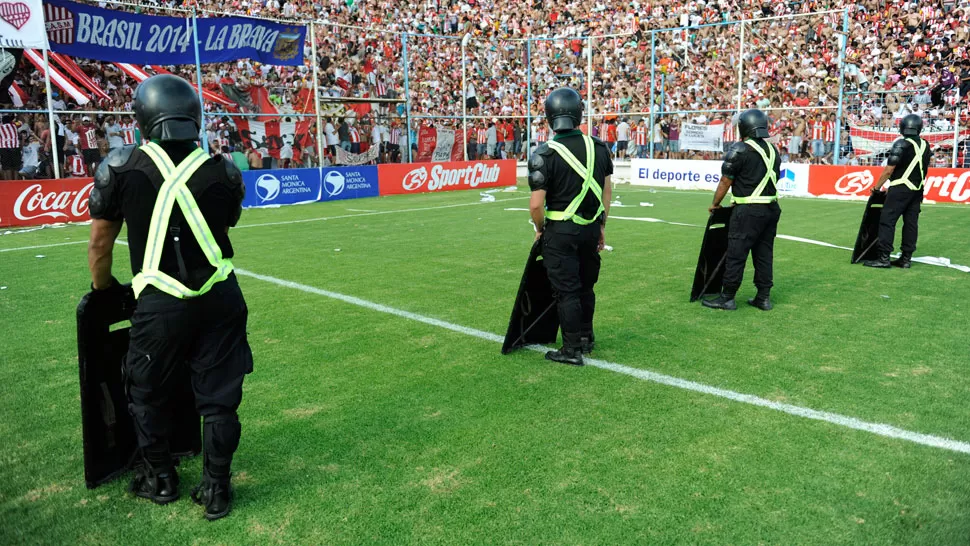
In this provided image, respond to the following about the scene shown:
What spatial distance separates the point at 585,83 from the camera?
2916cm

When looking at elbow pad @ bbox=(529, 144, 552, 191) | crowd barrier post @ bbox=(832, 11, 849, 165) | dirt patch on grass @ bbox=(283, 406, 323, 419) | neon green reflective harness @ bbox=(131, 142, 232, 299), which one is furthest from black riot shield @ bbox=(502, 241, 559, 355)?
crowd barrier post @ bbox=(832, 11, 849, 165)

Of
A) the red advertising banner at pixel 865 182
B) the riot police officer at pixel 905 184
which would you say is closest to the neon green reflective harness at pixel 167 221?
the riot police officer at pixel 905 184

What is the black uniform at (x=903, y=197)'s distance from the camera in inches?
372

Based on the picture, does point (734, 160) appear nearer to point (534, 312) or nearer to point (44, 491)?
point (534, 312)

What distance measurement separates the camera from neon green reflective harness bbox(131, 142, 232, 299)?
3.22m

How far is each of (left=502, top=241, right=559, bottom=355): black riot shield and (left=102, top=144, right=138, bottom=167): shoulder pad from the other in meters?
3.25

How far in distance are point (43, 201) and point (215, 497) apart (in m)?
14.4

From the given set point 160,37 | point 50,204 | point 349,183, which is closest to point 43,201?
point 50,204

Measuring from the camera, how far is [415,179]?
22.7 metres

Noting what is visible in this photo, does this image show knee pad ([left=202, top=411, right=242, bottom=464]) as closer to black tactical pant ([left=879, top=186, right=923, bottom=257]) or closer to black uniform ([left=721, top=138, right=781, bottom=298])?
black uniform ([left=721, top=138, right=781, bottom=298])

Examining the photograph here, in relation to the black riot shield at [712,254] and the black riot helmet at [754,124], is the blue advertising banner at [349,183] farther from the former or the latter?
the black riot helmet at [754,124]

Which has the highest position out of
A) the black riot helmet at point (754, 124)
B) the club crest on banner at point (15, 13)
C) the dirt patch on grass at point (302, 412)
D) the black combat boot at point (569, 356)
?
the club crest on banner at point (15, 13)

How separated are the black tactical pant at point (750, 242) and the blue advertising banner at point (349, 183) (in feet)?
48.8

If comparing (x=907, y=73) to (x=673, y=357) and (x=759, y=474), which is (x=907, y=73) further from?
(x=759, y=474)
